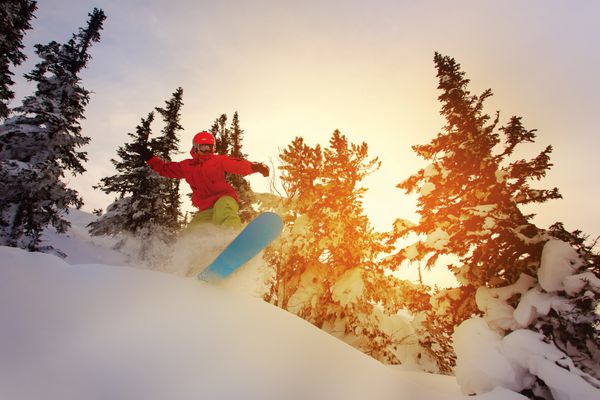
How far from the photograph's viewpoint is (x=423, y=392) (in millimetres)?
3299

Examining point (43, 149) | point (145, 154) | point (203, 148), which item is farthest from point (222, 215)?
point (43, 149)

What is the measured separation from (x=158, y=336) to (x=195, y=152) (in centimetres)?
428

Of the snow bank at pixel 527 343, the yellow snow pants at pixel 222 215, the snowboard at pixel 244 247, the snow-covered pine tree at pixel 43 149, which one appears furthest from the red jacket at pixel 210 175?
the snow-covered pine tree at pixel 43 149

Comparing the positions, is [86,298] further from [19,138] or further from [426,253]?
[19,138]

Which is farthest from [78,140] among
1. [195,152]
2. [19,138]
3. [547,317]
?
[547,317]

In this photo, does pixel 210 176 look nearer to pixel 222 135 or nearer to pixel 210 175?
→ pixel 210 175

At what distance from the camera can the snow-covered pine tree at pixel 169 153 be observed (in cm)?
2133

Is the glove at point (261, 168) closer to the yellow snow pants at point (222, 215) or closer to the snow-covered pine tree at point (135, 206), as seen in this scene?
the yellow snow pants at point (222, 215)

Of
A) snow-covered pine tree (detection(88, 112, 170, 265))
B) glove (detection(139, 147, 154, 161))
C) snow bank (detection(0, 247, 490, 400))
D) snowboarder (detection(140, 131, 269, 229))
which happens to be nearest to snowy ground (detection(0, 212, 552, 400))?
snow bank (detection(0, 247, 490, 400))

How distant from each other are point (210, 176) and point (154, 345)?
384cm

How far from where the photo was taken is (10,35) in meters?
13.0

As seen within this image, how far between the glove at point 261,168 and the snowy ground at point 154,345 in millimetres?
2572

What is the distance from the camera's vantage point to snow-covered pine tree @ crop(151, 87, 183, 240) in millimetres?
21328

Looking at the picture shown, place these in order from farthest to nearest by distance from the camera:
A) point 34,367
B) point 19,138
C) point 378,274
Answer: point 19,138 → point 378,274 → point 34,367
